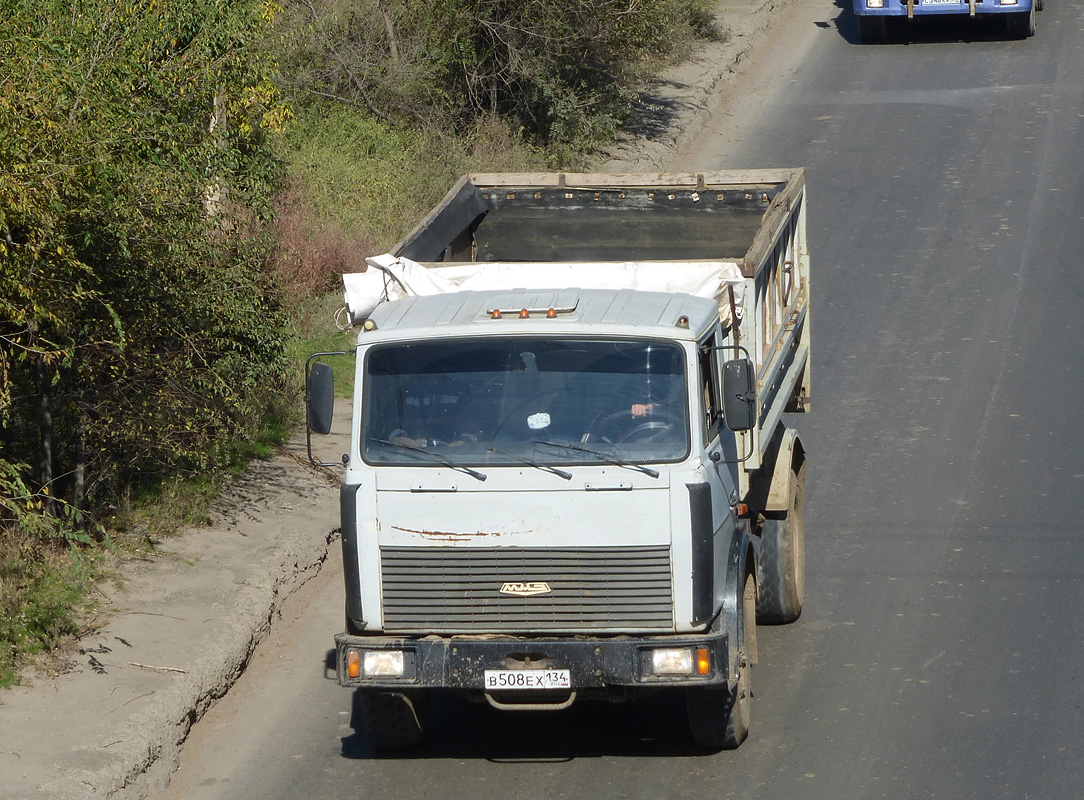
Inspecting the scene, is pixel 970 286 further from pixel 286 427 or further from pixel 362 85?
pixel 362 85

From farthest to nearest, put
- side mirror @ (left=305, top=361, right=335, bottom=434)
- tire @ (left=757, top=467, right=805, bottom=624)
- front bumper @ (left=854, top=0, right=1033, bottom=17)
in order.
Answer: front bumper @ (left=854, top=0, right=1033, bottom=17) → tire @ (left=757, top=467, right=805, bottom=624) → side mirror @ (left=305, top=361, right=335, bottom=434)

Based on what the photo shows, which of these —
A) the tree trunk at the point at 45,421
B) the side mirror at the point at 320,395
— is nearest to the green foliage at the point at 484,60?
the tree trunk at the point at 45,421

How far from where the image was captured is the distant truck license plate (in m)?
6.39

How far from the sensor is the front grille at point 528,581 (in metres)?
6.38

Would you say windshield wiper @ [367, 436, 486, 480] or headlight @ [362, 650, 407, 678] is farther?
headlight @ [362, 650, 407, 678]

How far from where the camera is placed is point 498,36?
19.3 meters

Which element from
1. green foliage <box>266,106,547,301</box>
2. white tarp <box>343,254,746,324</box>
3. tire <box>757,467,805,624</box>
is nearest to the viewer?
white tarp <box>343,254,746,324</box>

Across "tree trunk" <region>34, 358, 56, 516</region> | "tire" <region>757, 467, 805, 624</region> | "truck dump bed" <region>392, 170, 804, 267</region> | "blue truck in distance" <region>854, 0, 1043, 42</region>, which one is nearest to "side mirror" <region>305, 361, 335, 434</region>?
"tree trunk" <region>34, 358, 56, 516</region>

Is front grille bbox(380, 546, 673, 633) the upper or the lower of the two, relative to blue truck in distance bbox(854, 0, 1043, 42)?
lower

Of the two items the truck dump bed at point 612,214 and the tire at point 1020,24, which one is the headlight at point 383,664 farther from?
the tire at point 1020,24

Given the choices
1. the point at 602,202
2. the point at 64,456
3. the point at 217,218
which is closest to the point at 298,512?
the point at 64,456

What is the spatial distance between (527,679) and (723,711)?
1.06 metres

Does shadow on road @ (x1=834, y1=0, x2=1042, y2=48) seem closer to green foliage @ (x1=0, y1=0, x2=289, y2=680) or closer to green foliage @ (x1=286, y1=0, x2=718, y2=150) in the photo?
green foliage @ (x1=286, y1=0, x2=718, y2=150)

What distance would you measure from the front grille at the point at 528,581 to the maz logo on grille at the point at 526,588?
0.02m
